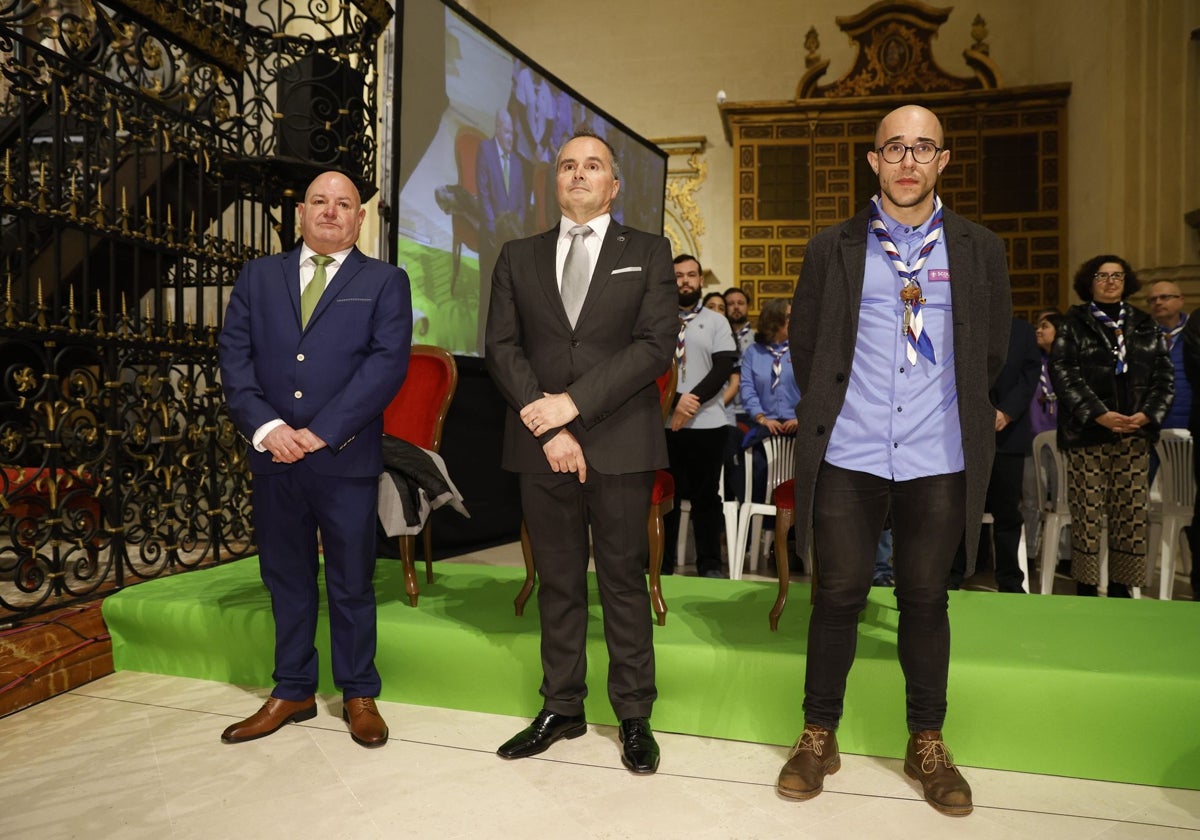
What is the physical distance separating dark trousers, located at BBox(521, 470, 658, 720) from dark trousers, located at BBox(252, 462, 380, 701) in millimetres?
483

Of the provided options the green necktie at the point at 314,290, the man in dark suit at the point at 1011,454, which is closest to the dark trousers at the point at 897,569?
the green necktie at the point at 314,290

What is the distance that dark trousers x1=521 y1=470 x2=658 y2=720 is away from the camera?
221 cm

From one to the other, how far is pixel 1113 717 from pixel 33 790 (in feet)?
8.40

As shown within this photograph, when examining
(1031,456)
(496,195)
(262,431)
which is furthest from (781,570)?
(496,195)

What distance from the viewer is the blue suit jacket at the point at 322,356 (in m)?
2.34

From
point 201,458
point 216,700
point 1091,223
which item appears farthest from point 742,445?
point 1091,223

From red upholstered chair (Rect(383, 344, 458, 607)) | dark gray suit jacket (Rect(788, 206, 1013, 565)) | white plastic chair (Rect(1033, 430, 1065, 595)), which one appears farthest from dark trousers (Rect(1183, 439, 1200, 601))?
red upholstered chair (Rect(383, 344, 458, 607))

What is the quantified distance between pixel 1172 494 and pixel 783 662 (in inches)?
106

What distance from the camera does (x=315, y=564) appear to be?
2479 mm

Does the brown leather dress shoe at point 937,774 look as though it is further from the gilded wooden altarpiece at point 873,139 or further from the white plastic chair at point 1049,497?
the gilded wooden altarpiece at point 873,139

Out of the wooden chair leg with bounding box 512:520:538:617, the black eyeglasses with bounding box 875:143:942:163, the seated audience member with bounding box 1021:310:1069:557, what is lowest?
the wooden chair leg with bounding box 512:520:538:617

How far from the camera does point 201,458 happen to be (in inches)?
148

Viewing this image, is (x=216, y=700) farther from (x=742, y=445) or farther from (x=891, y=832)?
(x=742, y=445)

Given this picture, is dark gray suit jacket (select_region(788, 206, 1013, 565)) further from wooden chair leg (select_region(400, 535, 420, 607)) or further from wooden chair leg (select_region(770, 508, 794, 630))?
wooden chair leg (select_region(400, 535, 420, 607))
